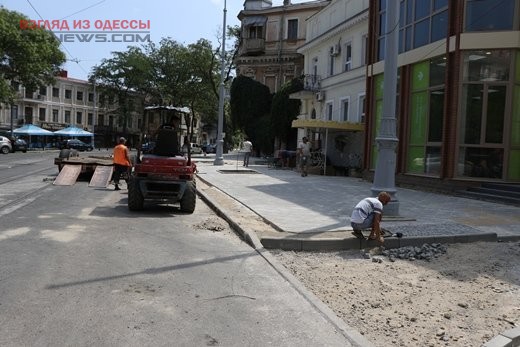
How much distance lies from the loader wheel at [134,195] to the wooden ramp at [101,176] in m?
5.94

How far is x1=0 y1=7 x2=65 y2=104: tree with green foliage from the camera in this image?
43.8 metres

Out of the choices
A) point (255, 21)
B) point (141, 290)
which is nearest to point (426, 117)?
point (141, 290)

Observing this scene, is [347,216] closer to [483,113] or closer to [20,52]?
[483,113]

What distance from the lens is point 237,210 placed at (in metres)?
12.3

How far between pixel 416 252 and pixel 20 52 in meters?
45.5

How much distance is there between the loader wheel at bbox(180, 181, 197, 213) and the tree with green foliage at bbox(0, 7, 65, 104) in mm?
37451

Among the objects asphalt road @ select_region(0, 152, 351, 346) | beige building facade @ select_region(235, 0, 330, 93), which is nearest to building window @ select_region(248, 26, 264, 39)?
beige building facade @ select_region(235, 0, 330, 93)

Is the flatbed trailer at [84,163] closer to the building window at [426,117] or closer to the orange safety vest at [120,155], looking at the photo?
the orange safety vest at [120,155]

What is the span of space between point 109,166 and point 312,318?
15.5 m

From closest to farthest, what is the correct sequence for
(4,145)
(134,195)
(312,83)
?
(134,195), (312,83), (4,145)

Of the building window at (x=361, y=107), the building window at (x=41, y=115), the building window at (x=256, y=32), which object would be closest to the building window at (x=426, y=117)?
the building window at (x=361, y=107)

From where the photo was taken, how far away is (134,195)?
38.9ft

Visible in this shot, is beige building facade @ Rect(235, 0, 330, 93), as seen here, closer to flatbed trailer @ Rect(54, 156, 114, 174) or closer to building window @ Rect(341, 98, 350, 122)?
building window @ Rect(341, 98, 350, 122)

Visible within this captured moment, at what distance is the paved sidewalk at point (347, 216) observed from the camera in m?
8.54
